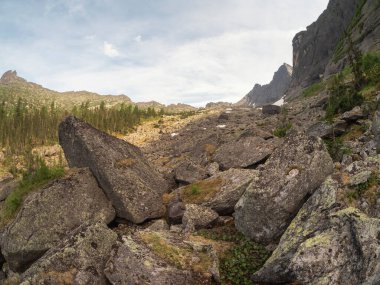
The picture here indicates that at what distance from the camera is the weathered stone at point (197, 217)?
14.7 m

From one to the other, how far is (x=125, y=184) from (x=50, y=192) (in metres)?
3.24

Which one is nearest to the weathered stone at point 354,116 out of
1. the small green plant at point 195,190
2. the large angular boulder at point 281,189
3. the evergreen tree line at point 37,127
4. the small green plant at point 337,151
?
the small green plant at point 337,151

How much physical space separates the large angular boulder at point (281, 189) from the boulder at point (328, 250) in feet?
4.57

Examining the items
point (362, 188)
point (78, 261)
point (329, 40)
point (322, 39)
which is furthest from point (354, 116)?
point (322, 39)

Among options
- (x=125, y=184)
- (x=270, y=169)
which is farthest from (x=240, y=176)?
(x=125, y=184)

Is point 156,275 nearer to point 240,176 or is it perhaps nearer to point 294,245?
point 294,245

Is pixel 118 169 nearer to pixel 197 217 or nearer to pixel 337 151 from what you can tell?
pixel 197 217

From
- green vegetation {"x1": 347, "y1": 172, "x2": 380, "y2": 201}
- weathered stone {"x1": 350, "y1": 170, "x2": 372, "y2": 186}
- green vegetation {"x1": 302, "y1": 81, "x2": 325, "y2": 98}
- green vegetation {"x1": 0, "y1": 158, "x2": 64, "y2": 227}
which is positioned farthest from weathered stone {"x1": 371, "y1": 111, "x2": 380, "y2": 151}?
green vegetation {"x1": 302, "y1": 81, "x2": 325, "y2": 98}

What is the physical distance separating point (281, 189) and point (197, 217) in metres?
4.11

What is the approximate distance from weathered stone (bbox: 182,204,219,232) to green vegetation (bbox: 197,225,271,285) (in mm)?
1199

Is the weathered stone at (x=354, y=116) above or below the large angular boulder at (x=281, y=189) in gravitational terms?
above

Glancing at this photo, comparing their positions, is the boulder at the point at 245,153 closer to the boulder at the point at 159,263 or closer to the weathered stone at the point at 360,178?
the weathered stone at the point at 360,178

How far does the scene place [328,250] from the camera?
29.9 ft

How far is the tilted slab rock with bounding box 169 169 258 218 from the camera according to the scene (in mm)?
15867
